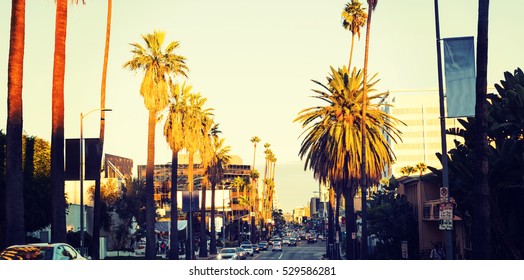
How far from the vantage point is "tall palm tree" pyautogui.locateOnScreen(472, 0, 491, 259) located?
24.8 m

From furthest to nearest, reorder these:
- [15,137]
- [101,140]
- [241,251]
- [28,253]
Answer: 1. [241,251]
2. [101,140]
3. [15,137]
4. [28,253]

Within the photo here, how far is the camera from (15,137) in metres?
32.8

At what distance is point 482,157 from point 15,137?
1921 cm

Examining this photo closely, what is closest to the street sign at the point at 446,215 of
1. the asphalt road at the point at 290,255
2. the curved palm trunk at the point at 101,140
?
the curved palm trunk at the point at 101,140

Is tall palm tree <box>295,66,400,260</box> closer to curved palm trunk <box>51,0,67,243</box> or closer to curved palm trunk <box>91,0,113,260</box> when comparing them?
curved palm trunk <box>91,0,113,260</box>

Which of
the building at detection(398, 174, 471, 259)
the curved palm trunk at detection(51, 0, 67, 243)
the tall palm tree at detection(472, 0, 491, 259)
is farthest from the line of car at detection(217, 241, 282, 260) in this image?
the tall palm tree at detection(472, 0, 491, 259)

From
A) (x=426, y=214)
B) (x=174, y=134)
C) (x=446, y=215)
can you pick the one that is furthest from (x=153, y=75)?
(x=446, y=215)

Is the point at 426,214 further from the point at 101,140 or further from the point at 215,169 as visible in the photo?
the point at 215,169

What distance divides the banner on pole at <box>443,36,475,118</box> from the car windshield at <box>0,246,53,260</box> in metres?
14.1

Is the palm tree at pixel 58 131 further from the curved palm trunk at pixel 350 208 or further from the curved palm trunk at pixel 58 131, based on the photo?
the curved palm trunk at pixel 350 208

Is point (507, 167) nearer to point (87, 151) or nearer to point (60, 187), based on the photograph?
point (60, 187)

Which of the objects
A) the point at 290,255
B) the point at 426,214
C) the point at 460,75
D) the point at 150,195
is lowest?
the point at 290,255

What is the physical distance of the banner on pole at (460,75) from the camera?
85.7 ft

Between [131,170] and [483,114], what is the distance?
16282cm
